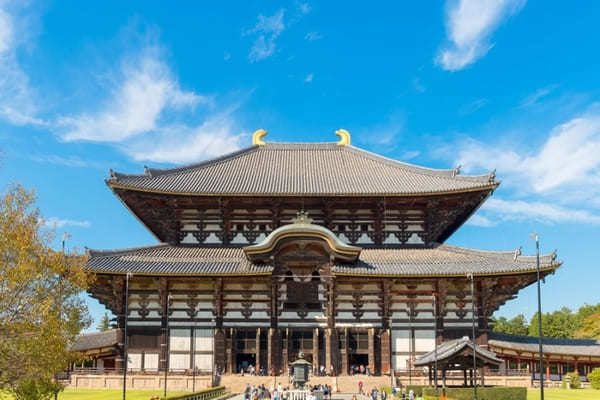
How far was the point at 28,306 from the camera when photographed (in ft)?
66.3

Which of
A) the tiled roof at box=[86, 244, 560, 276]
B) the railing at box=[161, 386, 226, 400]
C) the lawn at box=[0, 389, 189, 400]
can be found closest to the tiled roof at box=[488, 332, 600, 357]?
the tiled roof at box=[86, 244, 560, 276]

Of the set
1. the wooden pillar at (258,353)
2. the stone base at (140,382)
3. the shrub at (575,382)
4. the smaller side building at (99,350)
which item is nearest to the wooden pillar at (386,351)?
the wooden pillar at (258,353)

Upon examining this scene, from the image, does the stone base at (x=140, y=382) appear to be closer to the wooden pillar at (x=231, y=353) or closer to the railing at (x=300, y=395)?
the wooden pillar at (x=231, y=353)

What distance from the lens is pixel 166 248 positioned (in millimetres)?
46750

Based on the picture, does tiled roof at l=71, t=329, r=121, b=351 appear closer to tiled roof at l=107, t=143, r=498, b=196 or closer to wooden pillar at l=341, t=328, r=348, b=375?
tiled roof at l=107, t=143, r=498, b=196

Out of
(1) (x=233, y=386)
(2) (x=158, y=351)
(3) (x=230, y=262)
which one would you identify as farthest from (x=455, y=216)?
(2) (x=158, y=351)

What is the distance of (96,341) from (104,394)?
12.1m

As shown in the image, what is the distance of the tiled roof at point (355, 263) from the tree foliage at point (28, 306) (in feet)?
61.1

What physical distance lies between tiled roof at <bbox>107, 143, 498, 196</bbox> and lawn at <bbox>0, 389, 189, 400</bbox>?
49.1 ft

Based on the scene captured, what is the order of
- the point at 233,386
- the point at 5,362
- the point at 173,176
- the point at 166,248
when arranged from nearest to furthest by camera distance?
the point at 5,362
the point at 233,386
the point at 166,248
the point at 173,176

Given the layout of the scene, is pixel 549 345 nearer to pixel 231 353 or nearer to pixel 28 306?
pixel 231 353

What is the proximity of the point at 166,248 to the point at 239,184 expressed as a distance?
314 inches

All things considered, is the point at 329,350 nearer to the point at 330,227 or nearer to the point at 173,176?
the point at 330,227

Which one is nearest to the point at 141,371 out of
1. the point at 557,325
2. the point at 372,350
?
the point at 372,350
